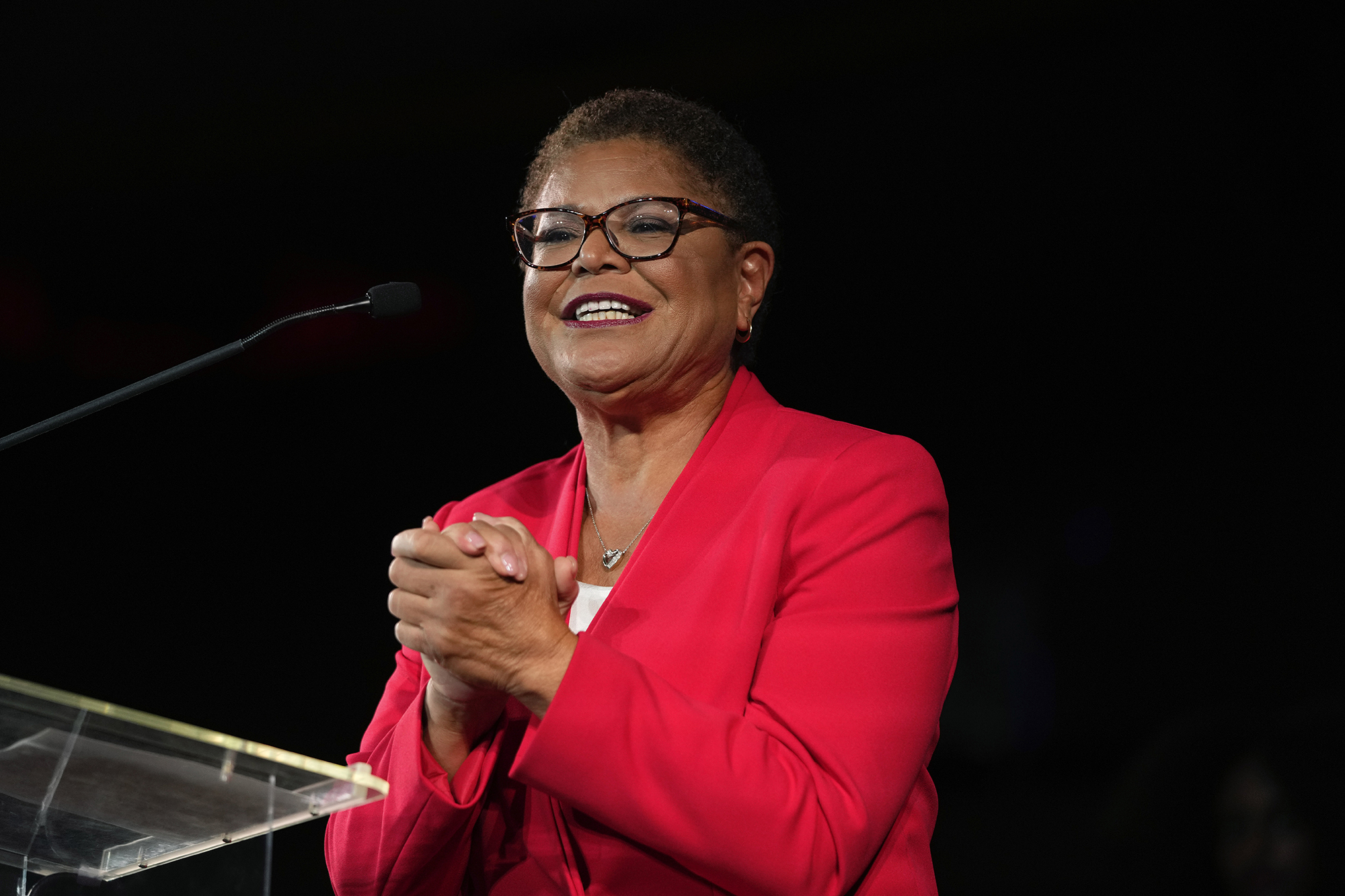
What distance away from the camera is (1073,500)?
3781 millimetres

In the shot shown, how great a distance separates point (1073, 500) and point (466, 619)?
299cm

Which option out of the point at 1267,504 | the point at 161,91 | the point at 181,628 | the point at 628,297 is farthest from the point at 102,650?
the point at 1267,504

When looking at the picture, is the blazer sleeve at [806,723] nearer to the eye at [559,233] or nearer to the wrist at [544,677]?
the wrist at [544,677]

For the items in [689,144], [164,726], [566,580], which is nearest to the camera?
[164,726]

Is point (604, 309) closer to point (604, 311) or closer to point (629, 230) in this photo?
point (604, 311)

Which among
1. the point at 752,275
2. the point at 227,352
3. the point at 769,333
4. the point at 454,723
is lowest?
the point at 454,723

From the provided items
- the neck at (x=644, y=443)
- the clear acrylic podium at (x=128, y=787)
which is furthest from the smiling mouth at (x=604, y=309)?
the clear acrylic podium at (x=128, y=787)

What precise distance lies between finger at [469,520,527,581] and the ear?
2.24 ft

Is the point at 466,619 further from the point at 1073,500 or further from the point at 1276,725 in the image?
the point at 1073,500

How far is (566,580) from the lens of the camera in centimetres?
132

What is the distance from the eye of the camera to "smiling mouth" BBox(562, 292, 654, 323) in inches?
64.8

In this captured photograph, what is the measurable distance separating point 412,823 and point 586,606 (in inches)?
14.2

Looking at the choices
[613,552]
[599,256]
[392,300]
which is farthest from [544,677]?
[599,256]

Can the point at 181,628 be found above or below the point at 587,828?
below
